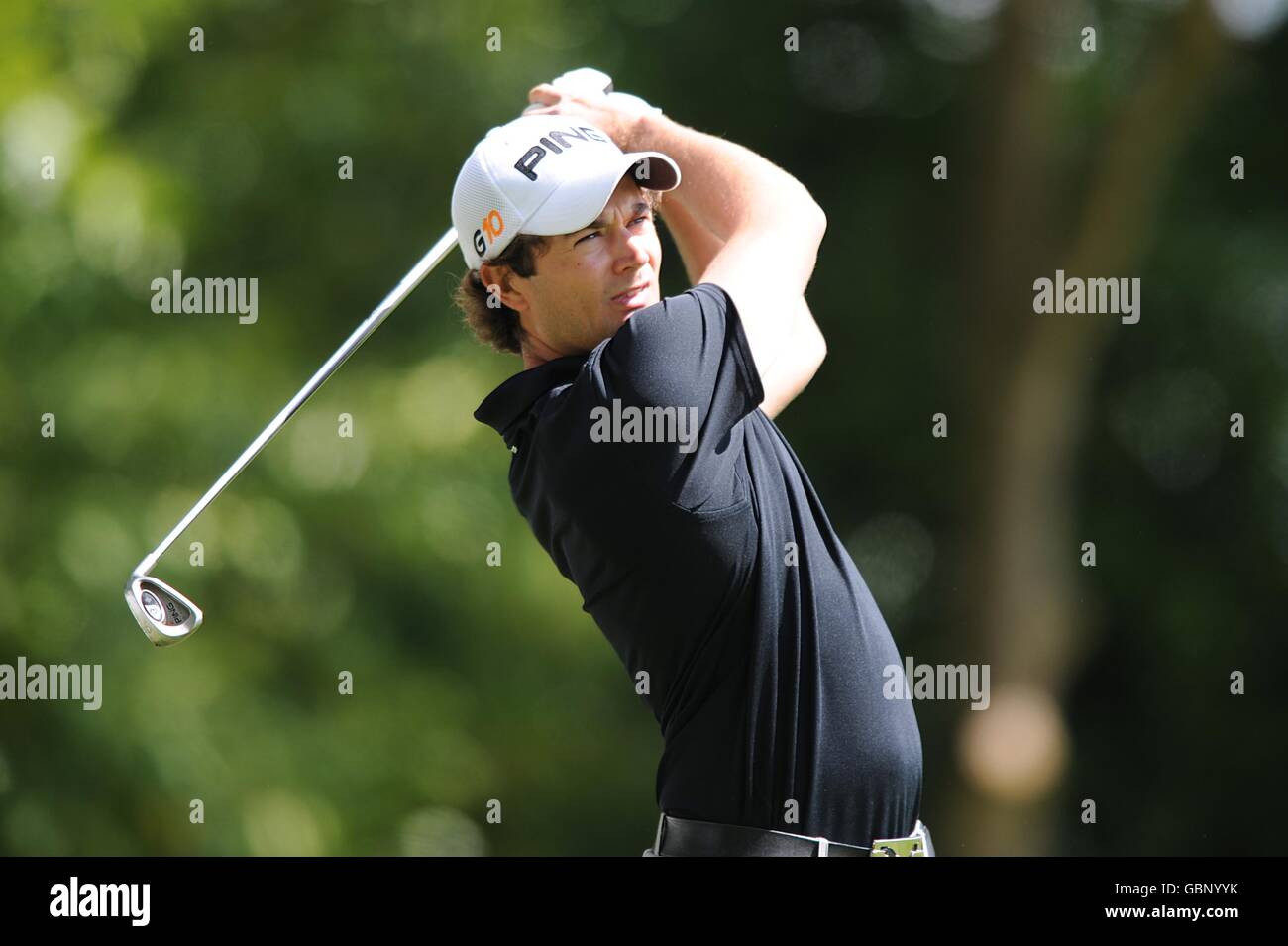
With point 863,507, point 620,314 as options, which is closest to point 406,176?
point 863,507

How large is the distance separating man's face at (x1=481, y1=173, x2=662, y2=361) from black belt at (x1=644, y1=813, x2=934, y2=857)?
2.10 ft

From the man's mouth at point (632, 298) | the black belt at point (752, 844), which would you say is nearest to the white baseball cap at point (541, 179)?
the man's mouth at point (632, 298)

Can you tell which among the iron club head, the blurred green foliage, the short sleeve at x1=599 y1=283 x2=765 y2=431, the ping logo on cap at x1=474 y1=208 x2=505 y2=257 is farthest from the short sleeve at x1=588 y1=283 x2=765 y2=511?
the blurred green foliage

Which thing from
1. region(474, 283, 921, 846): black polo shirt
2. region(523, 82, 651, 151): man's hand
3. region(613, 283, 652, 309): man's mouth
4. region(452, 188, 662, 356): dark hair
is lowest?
region(474, 283, 921, 846): black polo shirt

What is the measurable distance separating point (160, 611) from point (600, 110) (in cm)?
107

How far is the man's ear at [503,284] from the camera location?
97.8 inches

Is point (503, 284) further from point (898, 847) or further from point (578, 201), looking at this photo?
point (898, 847)

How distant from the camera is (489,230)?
2424 mm

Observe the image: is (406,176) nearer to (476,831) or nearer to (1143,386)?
(476,831)

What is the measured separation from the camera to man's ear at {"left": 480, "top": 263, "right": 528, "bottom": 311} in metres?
2.48

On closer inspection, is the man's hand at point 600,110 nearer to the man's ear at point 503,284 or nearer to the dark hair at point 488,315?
the dark hair at point 488,315

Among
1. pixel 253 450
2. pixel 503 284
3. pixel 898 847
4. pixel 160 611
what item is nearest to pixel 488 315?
pixel 503 284

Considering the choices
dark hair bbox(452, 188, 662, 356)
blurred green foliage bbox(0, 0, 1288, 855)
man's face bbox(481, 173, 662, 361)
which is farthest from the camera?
blurred green foliage bbox(0, 0, 1288, 855)

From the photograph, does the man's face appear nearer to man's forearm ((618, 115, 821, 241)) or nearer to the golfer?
the golfer
